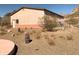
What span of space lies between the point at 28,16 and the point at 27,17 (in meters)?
0.02

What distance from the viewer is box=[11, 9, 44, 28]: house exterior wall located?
12.3 feet

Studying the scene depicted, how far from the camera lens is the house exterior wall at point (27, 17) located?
12.3ft

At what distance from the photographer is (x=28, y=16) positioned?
3.76 m

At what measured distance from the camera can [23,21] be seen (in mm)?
3773

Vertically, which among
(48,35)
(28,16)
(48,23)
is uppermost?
(28,16)

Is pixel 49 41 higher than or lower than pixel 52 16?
lower

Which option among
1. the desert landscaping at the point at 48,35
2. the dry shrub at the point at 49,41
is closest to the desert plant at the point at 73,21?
the desert landscaping at the point at 48,35

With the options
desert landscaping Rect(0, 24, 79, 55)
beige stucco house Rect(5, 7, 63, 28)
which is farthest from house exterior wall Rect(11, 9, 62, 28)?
desert landscaping Rect(0, 24, 79, 55)

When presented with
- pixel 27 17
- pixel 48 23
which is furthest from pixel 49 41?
pixel 27 17

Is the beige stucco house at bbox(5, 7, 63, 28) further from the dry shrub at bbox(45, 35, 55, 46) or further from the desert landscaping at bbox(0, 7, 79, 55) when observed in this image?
the dry shrub at bbox(45, 35, 55, 46)

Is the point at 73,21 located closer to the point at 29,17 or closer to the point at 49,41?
the point at 49,41

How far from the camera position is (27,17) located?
3756 mm
